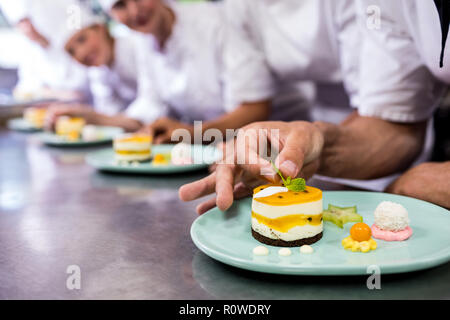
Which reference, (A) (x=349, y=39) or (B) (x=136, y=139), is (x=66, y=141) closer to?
(B) (x=136, y=139)

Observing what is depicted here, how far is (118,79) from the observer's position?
14.0 feet

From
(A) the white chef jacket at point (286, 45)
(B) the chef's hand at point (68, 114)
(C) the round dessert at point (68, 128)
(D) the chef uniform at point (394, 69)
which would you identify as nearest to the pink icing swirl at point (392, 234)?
(D) the chef uniform at point (394, 69)

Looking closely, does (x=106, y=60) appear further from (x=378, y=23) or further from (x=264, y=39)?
(x=378, y=23)

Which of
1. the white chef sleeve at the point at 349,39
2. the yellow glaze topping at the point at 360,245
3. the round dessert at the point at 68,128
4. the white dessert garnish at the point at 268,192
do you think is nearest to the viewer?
the yellow glaze topping at the point at 360,245

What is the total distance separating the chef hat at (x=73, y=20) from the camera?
5.71 metres

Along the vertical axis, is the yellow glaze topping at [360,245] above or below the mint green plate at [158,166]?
above

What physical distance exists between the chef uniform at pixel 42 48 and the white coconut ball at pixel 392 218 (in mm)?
5395

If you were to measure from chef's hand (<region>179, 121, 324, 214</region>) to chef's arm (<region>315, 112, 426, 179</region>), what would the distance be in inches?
8.6

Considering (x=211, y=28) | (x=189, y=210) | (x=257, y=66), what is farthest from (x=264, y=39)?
(x=189, y=210)

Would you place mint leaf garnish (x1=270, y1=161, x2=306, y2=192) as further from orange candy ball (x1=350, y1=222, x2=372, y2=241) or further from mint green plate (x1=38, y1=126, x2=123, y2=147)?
mint green plate (x1=38, y1=126, x2=123, y2=147)

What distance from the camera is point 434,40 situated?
→ 4.32ft

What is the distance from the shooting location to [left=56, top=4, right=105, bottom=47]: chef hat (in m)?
5.71

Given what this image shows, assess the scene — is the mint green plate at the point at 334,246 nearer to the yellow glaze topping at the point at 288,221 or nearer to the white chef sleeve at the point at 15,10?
the yellow glaze topping at the point at 288,221

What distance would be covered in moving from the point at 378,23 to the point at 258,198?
2.84ft
